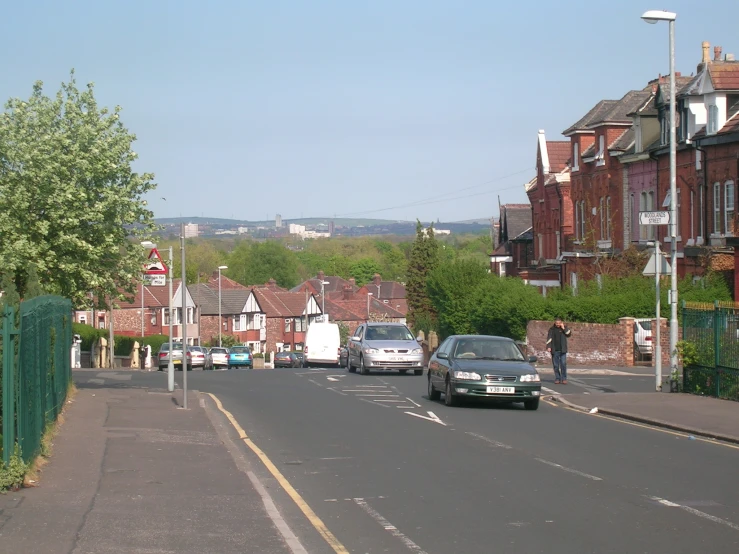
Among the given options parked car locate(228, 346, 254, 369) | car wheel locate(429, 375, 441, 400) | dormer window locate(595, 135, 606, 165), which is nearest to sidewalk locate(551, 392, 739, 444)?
car wheel locate(429, 375, 441, 400)

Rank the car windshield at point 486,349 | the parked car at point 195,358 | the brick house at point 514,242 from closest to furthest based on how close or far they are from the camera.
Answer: the car windshield at point 486,349
the parked car at point 195,358
the brick house at point 514,242

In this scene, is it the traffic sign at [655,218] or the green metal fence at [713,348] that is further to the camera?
the traffic sign at [655,218]

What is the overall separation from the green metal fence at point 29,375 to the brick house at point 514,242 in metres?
46.2

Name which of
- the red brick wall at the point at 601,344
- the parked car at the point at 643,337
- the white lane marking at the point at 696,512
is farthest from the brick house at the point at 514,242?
the white lane marking at the point at 696,512

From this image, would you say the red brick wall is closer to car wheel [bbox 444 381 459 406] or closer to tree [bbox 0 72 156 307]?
car wheel [bbox 444 381 459 406]

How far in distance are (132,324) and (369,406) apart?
69.9 m

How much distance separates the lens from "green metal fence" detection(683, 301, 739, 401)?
20.9 metres

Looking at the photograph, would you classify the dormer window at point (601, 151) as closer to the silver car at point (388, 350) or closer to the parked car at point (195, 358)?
the silver car at point (388, 350)

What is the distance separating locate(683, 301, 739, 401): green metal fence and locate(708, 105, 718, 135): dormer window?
16530 mm

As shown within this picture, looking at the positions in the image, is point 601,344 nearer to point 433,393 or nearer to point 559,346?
point 559,346

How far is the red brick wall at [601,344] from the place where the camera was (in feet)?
123

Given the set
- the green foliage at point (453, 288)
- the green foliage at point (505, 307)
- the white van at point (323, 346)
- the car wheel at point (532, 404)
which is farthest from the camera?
the green foliage at point (453, 288)

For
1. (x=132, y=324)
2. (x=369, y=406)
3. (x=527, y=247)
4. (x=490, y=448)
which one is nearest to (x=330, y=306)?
(x=132, y=324)

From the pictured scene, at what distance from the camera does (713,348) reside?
→ 2177 centimetres
